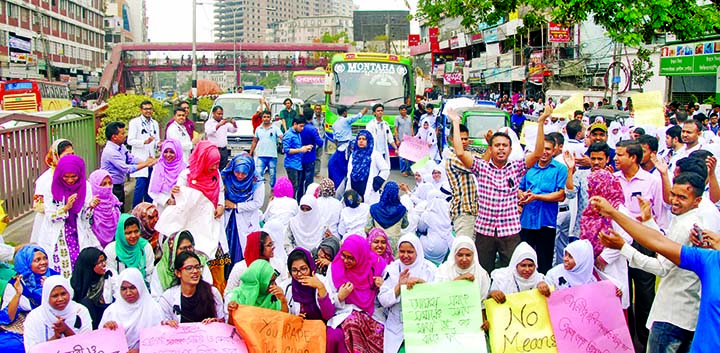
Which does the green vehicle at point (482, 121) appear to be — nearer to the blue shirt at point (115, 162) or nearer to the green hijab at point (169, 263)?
the blue shirt at point (115, 162)

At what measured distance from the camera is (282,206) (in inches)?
274

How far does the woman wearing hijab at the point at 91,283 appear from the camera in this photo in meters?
4.83

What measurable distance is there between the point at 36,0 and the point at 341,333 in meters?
58.9

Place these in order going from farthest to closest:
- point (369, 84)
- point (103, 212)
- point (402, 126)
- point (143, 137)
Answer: point (369, 84) → point (402, 126) → point (143, 137) → point (103, 212)

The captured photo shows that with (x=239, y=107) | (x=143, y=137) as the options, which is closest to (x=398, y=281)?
(x=143, y=137)

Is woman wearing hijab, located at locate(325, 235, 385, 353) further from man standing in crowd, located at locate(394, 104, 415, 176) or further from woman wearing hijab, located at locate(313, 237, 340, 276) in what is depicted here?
man standing in crowd, located at locate(394, 104, 415, 176)

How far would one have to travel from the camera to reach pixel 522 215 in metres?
6.08

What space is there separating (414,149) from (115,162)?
15.6ft

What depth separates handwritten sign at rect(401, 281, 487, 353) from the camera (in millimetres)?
4543

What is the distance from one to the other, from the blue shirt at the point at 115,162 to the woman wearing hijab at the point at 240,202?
6.62 ft

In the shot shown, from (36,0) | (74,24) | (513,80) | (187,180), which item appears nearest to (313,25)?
(74,24)

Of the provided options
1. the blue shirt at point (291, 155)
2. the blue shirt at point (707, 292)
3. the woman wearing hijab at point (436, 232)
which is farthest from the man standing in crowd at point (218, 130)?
the blue shirt at point (707, 292)

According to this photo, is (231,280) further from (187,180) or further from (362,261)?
(187,180)

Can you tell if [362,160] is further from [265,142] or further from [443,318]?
[443,318]
